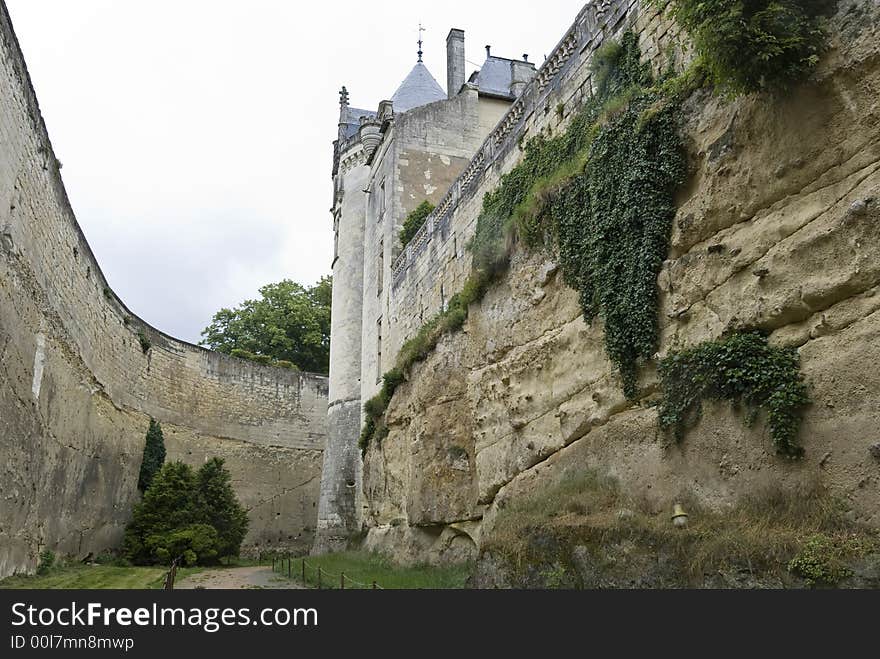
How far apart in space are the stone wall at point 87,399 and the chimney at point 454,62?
Result: 11.8m

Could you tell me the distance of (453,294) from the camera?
1330cm

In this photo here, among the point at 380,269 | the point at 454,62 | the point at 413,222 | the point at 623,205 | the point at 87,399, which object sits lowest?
the point at 87,399

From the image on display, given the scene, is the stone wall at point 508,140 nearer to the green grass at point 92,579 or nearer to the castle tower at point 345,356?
the castle tower at point 345,356

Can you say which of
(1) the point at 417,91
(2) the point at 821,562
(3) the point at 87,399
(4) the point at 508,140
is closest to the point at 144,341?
(3) the point at 87,399

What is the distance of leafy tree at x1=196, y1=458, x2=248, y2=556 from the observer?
18.9 metres

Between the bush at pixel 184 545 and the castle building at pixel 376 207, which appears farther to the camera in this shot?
the castle building at pixel 376 207

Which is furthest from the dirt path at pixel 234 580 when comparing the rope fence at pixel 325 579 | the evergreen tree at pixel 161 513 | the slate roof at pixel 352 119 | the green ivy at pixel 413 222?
the slate roof at pixel 352 119

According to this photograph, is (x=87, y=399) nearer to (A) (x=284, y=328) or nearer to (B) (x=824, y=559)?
(B) (x=824, y=559)

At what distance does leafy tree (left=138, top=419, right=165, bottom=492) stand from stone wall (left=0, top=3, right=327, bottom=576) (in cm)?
42

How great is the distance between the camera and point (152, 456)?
68.6 feet

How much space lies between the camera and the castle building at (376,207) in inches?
775

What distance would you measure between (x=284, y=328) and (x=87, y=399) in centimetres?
2094

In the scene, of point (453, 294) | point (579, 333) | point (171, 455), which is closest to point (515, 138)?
point (453, 294)

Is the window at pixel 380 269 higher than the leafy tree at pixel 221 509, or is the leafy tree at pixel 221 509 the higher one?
the window at pixel 380 269
